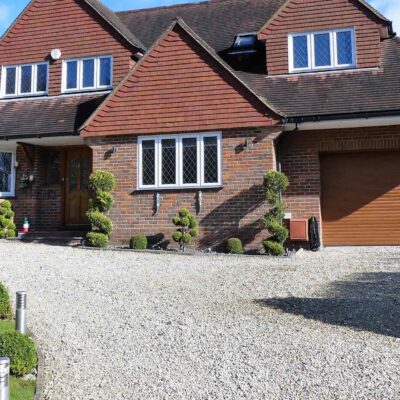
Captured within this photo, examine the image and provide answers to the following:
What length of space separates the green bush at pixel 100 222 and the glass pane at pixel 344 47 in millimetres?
7688

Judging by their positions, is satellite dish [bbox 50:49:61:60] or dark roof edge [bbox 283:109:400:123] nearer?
dark roof edge [bbox 283:109:400:123]

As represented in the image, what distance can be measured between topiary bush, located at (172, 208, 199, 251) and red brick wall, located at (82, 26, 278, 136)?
2307mm

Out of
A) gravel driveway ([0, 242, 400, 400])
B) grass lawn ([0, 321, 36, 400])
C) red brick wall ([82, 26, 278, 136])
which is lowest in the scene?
grass lawn ([0, 321, 36, 400])

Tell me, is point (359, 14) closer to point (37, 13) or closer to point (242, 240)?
point (242, 240)

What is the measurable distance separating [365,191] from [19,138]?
9.90m

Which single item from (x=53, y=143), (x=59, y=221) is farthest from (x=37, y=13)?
(x=59, y=221)

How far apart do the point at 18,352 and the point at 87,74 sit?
12.5 meters

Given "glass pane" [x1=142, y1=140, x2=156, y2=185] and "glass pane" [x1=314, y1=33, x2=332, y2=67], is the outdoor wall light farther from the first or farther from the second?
"glass pane" [x1=314, y1=33, x2=332, y2=67]

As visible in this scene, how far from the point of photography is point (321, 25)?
42.5 feet

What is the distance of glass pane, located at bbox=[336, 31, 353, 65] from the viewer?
12.8 meters

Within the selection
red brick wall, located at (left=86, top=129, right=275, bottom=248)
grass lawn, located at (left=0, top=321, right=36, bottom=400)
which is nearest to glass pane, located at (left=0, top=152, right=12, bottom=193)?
red brick wall, located at (left=86, top=129, right=275, bottom=248)

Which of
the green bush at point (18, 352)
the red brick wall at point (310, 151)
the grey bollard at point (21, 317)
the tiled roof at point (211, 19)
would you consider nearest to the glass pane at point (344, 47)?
the red brick wall at point (310, 151)

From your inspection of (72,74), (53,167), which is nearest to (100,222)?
(53,167)

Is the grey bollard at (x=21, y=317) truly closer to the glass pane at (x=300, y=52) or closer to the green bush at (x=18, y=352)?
the green bush at (x=18, y=352)
